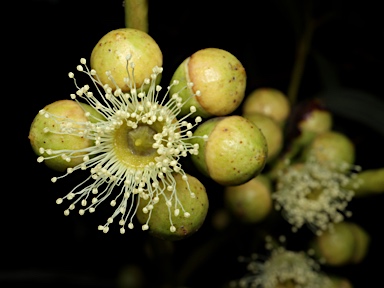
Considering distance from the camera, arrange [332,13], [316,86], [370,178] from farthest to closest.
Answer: [316,86]
[332,13]
[370,178]

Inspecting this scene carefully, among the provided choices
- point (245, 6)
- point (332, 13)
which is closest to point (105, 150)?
point (245, 6)

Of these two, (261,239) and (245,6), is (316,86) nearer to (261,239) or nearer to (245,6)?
(245,6)

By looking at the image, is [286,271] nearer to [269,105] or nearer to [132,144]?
[269,105]

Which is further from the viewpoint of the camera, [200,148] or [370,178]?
[370,178]

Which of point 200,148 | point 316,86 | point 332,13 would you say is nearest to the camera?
point 200,148

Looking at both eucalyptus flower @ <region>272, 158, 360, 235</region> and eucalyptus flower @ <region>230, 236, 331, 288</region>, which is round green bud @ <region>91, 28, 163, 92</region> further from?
eucalyptus flower @ <region>230, 236, 331, 288</region>

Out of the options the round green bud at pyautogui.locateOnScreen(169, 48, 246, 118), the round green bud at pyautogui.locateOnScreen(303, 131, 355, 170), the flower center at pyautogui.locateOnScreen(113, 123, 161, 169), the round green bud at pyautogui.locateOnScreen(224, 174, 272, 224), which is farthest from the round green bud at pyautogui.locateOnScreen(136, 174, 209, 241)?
the round green bud at pyautogui.locateOnScreen(303, 131, 355, 170)

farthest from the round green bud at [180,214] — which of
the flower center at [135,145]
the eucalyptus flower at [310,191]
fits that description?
the eucalyptus flower at [310,191]

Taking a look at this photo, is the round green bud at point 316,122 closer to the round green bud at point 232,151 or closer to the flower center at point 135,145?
the round green bud at point 232,151
